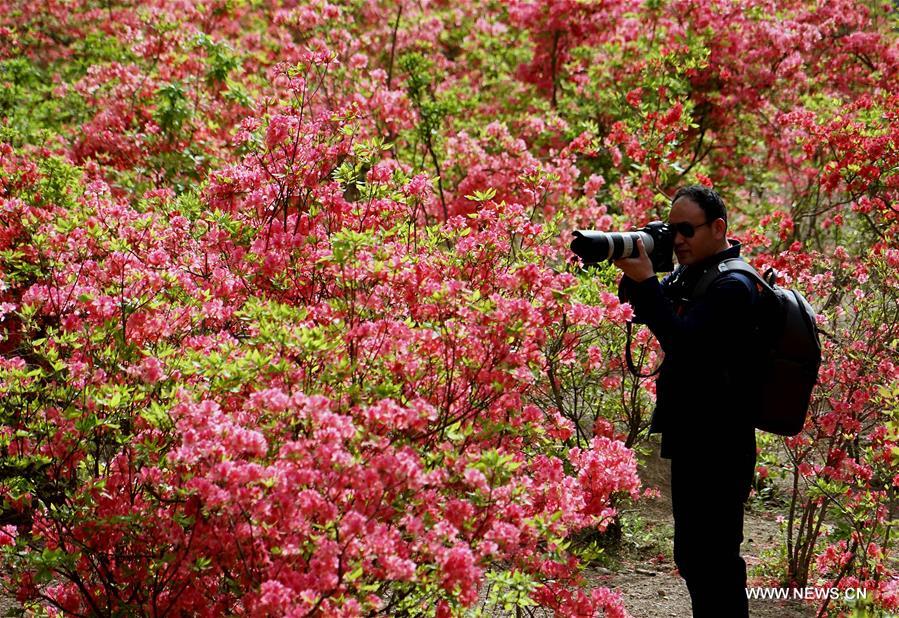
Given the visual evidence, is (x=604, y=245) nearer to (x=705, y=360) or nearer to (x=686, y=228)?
(x=686, y=228)

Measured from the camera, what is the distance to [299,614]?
232 cm

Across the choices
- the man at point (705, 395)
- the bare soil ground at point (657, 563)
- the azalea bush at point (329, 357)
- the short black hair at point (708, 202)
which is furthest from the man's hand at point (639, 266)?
the bare soil ground at point (657, 563)

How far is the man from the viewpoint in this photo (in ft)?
9.66

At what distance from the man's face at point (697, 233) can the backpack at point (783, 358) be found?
0.56 ft

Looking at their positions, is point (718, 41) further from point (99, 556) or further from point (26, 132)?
point (99, 556)

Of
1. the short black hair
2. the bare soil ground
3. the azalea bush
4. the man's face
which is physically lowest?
the bare soil ground

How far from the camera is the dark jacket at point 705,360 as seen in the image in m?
2.93

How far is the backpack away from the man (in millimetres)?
51

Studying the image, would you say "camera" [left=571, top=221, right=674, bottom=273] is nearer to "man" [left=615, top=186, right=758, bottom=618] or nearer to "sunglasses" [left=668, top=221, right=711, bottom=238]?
"man" [left=615, top=186, right=758, bottom=618]

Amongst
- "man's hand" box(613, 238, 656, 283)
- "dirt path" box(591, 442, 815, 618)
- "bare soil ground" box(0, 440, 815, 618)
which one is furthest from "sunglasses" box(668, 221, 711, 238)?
"dirt path" box(591, 442, 815, 618)

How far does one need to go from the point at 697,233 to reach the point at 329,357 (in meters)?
1.45

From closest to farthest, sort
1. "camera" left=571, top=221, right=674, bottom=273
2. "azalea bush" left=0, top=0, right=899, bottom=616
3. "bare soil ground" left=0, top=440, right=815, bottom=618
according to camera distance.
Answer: "azalea bush" left=0, top=0, right=899, bottom=616
"camera" left=571, top=221, right=674, bottom=273
"bare soil ground" left=0, top=440, right=815, bottom=618

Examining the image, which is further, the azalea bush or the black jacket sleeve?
the black jacket sleeve

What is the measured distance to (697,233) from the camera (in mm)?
3197
